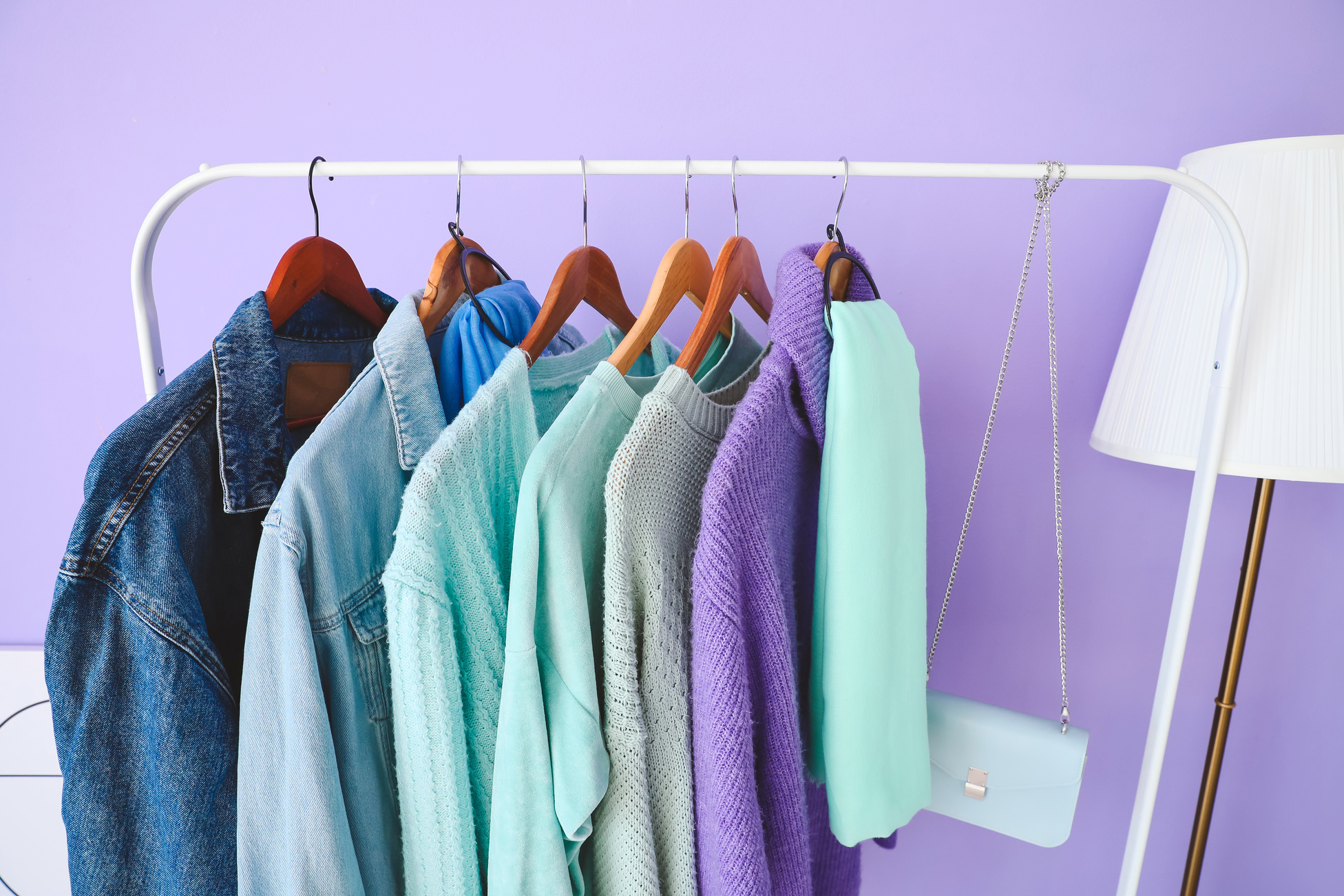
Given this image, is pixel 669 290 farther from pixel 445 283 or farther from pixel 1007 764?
pixel 1007 764

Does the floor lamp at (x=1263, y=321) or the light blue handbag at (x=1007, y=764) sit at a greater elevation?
the floor lamp at (x=1263, y=321)

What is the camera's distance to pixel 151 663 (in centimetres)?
51

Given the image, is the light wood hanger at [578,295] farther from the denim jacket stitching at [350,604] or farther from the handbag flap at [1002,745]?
the handbag flap at [1002,745]

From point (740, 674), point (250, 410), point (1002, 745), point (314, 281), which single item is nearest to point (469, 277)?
point (314, 281)

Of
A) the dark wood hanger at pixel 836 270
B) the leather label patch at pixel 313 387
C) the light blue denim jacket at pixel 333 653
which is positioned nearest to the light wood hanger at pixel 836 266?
the dark wood hanger at pixel 836 270

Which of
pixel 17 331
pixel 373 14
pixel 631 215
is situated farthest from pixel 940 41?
pixel 17 331

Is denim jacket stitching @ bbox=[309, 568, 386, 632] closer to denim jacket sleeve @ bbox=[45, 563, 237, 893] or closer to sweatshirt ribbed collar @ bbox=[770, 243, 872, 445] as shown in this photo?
denim jacket sleeve @ bbox=[45, 563, 237, 893]

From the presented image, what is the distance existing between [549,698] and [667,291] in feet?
1.25

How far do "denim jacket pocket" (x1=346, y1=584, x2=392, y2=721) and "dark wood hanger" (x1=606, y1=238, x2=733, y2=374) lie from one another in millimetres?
296

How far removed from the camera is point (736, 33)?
3.10 feet

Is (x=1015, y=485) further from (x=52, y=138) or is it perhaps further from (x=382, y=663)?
(x=52, y=138)

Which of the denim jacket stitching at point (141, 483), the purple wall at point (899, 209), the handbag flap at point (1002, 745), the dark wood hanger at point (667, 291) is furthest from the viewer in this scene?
the purple wall at point (899, 209)

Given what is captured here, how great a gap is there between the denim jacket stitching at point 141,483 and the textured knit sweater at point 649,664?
1.13 ft

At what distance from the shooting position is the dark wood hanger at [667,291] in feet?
2.01
